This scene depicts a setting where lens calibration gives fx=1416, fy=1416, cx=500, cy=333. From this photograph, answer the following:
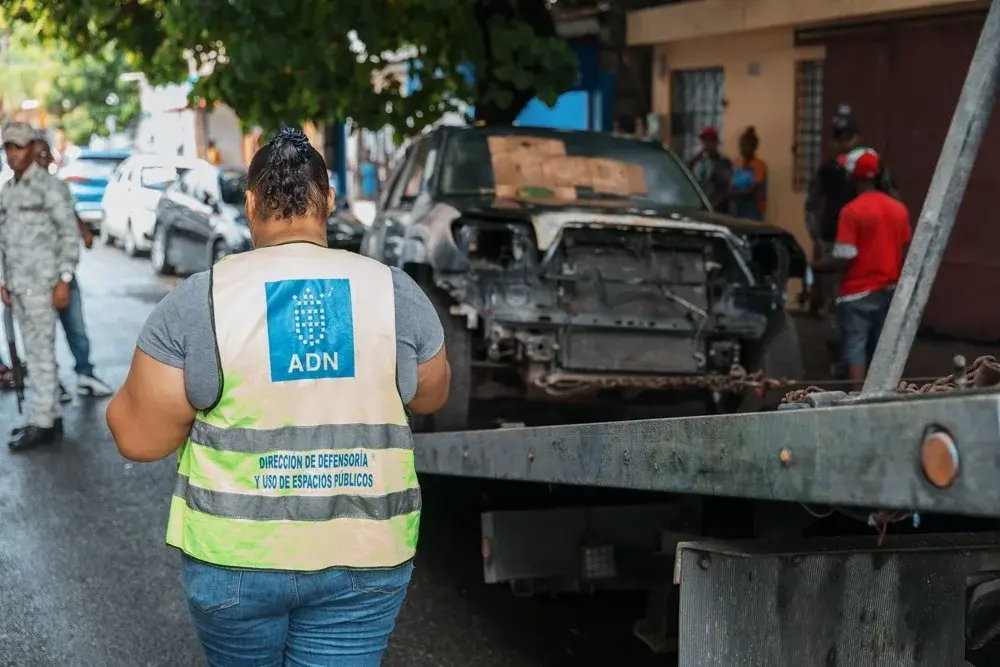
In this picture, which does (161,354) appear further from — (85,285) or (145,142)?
(145,142)

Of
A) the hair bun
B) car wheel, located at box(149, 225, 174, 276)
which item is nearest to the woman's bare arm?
the hair bun

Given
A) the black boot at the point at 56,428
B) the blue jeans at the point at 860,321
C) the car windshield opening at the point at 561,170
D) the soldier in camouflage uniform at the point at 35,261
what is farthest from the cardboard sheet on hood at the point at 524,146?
the black boot at the point at 56,428

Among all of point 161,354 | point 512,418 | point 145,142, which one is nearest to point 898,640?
point 161,354

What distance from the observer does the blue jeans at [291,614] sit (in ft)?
9.77

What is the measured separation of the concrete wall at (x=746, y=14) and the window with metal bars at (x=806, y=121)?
0.75 metres

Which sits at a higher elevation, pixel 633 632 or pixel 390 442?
pixel 390 442

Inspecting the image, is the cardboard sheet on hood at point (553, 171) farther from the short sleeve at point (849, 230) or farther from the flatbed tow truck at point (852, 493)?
the flatbed tow truck at point (852, 493)

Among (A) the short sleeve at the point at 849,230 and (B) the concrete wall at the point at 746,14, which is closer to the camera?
(A) the short sleeve at the point at 849,230

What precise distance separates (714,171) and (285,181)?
38.9 ft

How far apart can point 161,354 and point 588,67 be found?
17.7m

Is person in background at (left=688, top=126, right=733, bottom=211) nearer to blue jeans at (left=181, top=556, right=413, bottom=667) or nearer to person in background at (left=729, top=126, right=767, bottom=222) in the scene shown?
person in background at (left=729, top=126, right=767, bottom=222)

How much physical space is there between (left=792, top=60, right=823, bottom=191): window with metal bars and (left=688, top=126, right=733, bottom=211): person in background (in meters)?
1.70

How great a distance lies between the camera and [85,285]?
1891 cm

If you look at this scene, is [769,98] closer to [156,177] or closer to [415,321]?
[156,177]
